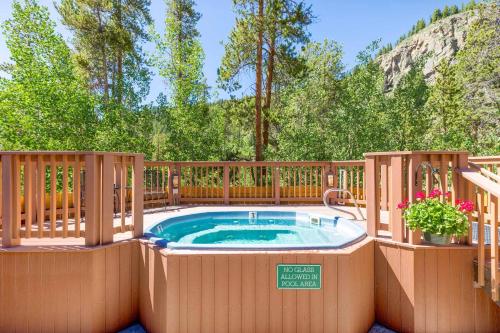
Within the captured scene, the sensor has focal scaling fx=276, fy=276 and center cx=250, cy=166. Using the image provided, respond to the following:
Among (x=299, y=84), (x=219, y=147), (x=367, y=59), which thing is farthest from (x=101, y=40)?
(x=367, y=59)

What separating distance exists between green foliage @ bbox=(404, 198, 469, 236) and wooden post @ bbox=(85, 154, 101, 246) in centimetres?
334

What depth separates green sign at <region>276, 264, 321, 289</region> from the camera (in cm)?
266

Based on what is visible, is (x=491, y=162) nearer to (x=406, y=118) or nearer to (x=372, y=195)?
(x=372, y=195)

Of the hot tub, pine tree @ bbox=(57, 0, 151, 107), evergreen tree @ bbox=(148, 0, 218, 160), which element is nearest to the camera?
the hot tub

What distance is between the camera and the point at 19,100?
9.67 metres

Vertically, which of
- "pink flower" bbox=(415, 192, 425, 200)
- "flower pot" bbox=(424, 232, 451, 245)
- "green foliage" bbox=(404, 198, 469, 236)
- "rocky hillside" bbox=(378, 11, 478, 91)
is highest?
"rocky hillside" bbox=(378, 11, 478, 91)

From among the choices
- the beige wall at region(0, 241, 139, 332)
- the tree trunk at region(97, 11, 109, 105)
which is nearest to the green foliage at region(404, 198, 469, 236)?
the beige wall at region(0, 241, 139, 332)

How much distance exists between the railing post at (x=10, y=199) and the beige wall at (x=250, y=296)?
1.73m

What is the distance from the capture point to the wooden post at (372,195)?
3369 mm

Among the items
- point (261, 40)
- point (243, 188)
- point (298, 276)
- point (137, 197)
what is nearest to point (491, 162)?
point (298, 276)

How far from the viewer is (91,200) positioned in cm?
298

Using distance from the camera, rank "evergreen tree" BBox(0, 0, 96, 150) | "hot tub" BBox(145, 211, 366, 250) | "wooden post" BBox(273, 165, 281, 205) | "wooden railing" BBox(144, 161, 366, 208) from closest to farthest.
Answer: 1. "hot tub" BBox(145, 211, 366, 250)
2. "wooden railing" BBox(144, 161, 366, 208)
3. "wooden post" BBox(273, 165, 281, 205)
4. "evergreen tree" BBox(0, 0, 96, 150)

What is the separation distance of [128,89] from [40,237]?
11.1m

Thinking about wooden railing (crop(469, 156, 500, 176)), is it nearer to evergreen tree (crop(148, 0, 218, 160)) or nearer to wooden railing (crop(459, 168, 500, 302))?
wooden railing (crop(459, 168, 500, 302))
